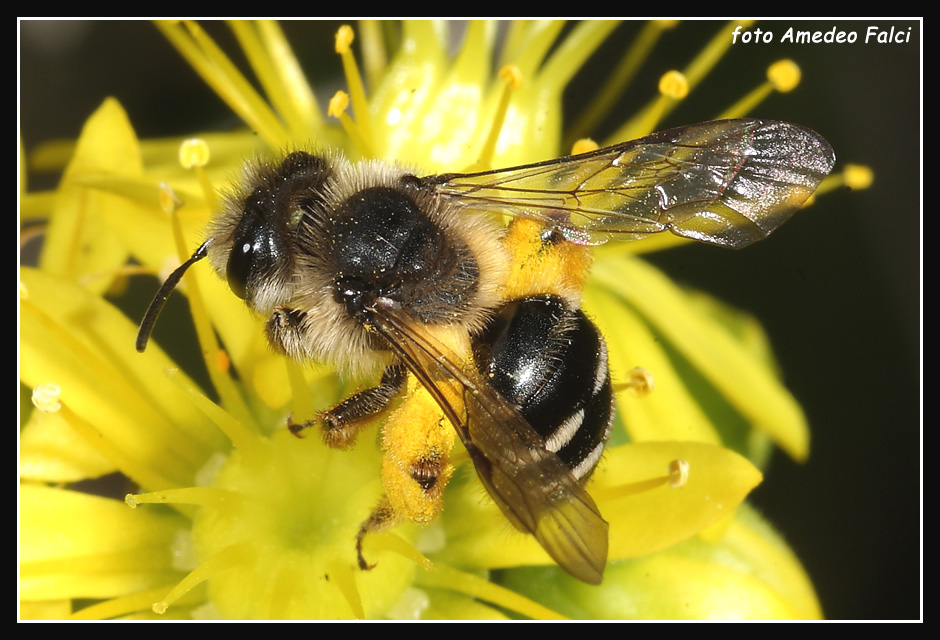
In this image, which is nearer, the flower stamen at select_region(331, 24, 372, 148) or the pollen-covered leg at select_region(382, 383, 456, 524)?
the pollen-covered leg at select_region(382, 383, 456, 524)

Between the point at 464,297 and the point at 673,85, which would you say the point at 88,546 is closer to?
the point at 464,297

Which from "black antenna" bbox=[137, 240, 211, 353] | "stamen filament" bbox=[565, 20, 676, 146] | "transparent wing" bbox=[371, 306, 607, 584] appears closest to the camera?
"transparent wing" bbox=[371, 306, 607, 584]

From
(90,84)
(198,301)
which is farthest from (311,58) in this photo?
(198,301)

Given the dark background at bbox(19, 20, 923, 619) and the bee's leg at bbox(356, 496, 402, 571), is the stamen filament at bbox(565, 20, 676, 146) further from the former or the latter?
the bee's leg at bbox(356, 496, 402, 571)

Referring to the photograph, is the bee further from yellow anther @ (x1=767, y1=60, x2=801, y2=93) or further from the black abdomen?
yellow anther @ (x1=767, y1=60, x2=801, y2=93)

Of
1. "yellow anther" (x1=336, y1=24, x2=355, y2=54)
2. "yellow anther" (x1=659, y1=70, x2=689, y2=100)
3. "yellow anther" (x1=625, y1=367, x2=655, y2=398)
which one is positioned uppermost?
"yellow anther" (x1=336, y1=24, x2=355, y2=54)

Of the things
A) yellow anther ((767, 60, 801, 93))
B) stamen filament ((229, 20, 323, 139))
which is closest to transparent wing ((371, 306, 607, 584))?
stamen filament ((229, 20, 323, 139))

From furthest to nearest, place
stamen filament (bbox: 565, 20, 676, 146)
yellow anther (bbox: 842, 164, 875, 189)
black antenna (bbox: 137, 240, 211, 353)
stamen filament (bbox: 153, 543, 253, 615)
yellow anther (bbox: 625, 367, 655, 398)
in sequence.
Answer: stamen filament (bbox: 565, 20, 676, 146) → yellow anther (bbox: 842, 164, 875, 189) → yellow anther (bbox: 625, 367, 655, 398) → stamen filament (bbox: 153, 543, 253, 615) → black antenna (bbox: 137, 240, 211, 353)

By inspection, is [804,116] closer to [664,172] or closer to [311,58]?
[664,172]

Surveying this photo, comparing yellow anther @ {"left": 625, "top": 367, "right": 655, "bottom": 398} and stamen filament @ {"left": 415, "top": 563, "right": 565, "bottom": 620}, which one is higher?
yellow anther @ {"left": 625, "top": 367, "right": 655, "bottom": 398}
